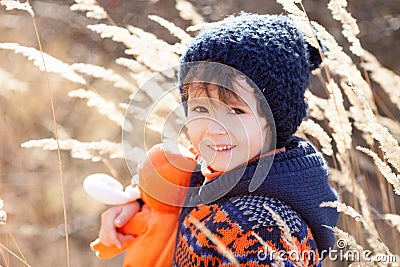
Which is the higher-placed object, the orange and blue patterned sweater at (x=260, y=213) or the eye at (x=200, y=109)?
the eye at (x=200, y=109)

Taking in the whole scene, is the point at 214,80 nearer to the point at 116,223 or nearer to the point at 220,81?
the point at 220,81

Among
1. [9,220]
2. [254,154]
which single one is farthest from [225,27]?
[9,220]

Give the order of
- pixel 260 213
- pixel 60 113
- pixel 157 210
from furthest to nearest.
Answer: pixel 60 113, pixel 157 210, pixel 260 213

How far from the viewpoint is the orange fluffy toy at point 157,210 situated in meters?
1.39

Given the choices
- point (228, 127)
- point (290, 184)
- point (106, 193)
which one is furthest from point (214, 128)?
point (106, 193)

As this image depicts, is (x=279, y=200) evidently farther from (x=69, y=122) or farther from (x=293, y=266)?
(x=69, y=122)

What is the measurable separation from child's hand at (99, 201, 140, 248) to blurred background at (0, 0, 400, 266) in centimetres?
115

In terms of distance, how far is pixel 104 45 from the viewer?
3.16m

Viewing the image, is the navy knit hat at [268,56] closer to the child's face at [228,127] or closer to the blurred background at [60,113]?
the child's face at [228,127]

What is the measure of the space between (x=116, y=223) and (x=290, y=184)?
1.28ft

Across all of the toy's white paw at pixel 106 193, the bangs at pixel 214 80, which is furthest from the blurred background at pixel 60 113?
the bangs at pixel 214 80

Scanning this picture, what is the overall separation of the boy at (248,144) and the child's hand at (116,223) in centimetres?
14

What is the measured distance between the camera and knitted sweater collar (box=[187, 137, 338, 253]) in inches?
49.4

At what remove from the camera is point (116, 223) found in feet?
4.68
